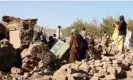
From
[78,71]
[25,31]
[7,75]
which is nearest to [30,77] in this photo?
[7,75]

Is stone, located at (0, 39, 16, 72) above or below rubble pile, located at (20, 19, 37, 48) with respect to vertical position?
below

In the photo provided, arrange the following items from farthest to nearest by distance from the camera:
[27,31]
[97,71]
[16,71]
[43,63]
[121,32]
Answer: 1. [121,32]
2. [27,31]
3. [43,63]
4. [16,71]
5. [97,71]

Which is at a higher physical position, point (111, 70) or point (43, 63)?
point (111, 70)

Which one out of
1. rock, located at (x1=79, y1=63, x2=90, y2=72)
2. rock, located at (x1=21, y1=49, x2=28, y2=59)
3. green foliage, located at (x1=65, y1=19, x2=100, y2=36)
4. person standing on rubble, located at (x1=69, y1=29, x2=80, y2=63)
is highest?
person standing on rubble, located at (x1=69, y1=29, x2=80, y2=63)

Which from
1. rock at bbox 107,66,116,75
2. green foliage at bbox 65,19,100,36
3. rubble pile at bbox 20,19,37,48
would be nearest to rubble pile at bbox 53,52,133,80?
rock at bbox 107,66,116,75

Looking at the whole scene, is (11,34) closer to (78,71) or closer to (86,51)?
(86,51)

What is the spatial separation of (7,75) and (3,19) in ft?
14.2

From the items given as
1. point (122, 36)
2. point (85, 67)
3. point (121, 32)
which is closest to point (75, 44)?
point (85, 67)

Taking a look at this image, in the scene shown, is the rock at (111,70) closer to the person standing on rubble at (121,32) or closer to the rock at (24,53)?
the rock at (24,53)

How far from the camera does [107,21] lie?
47625 millimetres

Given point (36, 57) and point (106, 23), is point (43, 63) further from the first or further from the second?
point (106, 23)

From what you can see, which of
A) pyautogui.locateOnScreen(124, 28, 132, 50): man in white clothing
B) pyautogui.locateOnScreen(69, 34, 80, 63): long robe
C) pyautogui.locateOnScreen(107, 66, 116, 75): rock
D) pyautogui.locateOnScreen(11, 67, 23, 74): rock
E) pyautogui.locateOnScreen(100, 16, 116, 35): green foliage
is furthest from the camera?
pyautogui.locateOnScreen(100, 16, 116, 35): green foliage

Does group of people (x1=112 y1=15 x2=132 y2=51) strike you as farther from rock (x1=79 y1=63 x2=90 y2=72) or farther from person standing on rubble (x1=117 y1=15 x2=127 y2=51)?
rock (x1=79 y1=63 x2=90 y2=72)

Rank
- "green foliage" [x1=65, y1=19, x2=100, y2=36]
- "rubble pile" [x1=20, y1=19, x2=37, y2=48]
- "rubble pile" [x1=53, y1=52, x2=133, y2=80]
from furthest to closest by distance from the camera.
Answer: "green foliage" [x1=65, y1=19, x2=100, y2=36], "rubble pile" [x1=20, y1=19, x2=37, y2=48], "rubble pile" [x1=53, y1=52, x2=133, y2=80]
